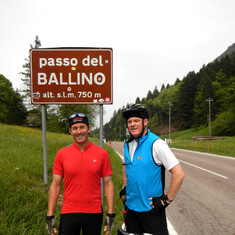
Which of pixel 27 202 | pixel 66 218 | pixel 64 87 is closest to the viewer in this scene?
pixel 66 218

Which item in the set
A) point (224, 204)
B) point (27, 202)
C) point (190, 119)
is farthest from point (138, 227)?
point (190, 119)

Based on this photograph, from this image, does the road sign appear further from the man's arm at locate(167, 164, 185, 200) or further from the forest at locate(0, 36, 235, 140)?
the forest at locate(0, 36, 235, 140)

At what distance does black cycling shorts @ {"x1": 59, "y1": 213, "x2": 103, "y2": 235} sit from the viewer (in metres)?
2.11

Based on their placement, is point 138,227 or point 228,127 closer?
point 138,227

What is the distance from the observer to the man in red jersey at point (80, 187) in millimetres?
2113

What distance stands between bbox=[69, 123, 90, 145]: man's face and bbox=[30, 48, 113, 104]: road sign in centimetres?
164

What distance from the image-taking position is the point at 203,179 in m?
7.08

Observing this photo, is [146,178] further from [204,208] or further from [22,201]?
[204,208]

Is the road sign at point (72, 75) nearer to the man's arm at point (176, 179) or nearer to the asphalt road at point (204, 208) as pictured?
the man's arm at point (176, 179)

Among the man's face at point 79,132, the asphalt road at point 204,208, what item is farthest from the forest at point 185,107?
the man's face at point 79,132

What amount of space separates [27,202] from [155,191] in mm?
2328

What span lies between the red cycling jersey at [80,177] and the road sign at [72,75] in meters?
1.82

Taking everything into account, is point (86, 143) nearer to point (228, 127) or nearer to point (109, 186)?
point (109, 186)

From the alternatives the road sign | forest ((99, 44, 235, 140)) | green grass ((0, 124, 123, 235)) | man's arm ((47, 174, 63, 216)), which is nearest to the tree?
forest ((99, 44, 235, 140))
